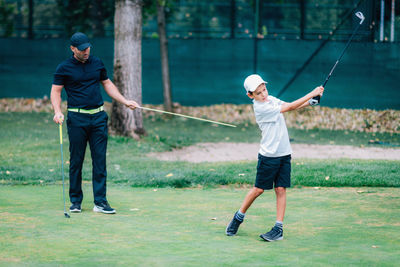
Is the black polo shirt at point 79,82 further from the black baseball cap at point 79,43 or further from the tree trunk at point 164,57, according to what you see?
the tree trunk at point 164,57

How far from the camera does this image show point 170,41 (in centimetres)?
1859

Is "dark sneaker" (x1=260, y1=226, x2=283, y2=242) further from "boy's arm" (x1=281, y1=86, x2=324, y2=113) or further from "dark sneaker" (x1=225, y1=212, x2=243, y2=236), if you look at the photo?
"boy's arm" (x1=281, y1=86, x2=324, y2=113)

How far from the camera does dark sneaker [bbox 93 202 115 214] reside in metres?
7.11

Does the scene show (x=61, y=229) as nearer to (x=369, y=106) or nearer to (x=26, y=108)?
(x=369, y=106)

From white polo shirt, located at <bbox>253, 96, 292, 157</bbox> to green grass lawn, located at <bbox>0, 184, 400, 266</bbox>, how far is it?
0.80 m

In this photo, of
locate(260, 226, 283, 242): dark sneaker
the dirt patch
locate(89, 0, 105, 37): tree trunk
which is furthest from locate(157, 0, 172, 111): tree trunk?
locate(260, 226, 283, 242): dark sneaker

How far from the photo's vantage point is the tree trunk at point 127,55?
13.5 meters

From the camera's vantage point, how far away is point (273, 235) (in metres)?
5.89

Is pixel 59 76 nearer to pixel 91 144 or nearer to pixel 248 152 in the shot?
pixel 91 144

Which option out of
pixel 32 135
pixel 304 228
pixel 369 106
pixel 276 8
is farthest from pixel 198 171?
pixel 276 8

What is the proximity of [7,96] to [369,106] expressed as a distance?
1033 cm

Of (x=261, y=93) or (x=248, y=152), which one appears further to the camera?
(x=248, y=152)

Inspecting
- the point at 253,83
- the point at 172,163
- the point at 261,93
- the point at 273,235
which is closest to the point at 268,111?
the point at 261,93

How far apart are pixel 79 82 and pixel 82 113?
0.34 m
